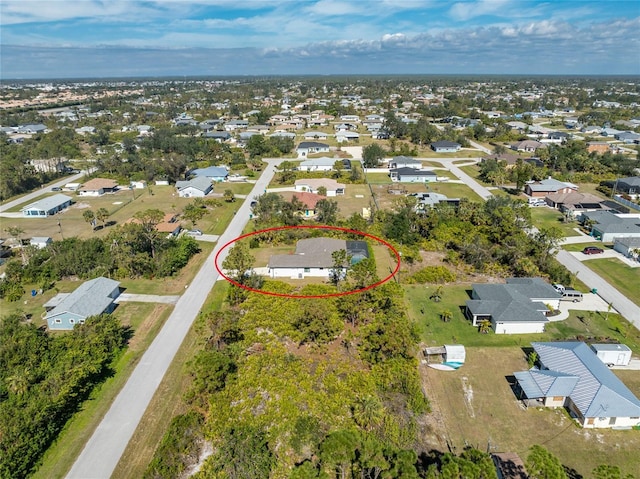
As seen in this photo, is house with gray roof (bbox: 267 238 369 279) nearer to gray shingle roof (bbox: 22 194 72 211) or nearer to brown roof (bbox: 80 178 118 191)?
gray shingle roof (bbox: 22 194 72 211)

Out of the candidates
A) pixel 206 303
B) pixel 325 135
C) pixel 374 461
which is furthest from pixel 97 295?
pixel 325 135

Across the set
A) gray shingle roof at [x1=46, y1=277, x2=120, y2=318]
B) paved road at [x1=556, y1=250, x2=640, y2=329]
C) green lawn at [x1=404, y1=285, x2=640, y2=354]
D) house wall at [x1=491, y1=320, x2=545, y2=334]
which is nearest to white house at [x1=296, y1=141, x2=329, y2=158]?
paved road at [x1=556, y1=250, x2=640, y2=329]

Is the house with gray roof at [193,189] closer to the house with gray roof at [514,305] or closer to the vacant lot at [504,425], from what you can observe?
the house with gray roof at [514,305]

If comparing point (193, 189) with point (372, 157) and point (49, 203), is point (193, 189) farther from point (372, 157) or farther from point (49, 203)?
point (372, 157)

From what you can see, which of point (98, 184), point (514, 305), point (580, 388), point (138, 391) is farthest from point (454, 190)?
point (98, 184)

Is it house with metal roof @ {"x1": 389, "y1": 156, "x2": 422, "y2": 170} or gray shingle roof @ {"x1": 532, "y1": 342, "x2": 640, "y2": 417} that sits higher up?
gray shingle roof @ {"x1": 532, "y1": 342, "x2": 640, "y2": 417}
